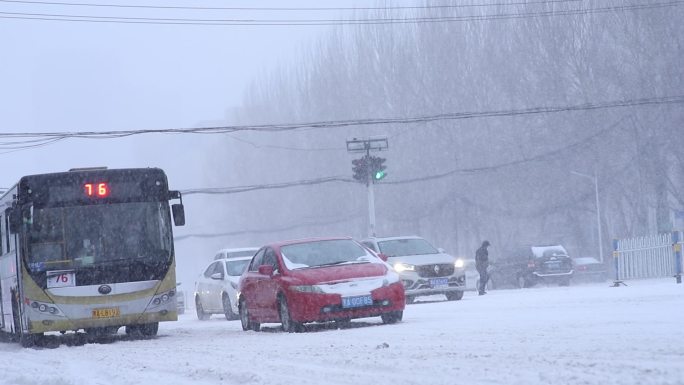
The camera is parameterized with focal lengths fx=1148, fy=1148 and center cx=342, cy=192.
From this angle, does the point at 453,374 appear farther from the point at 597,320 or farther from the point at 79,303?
the point at 79,303

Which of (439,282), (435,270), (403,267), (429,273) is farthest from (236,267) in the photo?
(439,282)

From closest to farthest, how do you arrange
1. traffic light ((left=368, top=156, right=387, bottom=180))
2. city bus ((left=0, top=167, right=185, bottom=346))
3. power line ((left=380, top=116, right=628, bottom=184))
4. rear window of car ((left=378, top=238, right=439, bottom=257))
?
city bus ((left=0, top=167, right=185, bottom=346)), rear window of car ((left=378, top=238, right=439, bottom=257)), traffic light ((left=368, top=156, right=387, bottom=180)), power line ((left=380, top=116, right=628, bottom=184))

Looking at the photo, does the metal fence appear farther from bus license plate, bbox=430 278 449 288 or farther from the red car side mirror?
the red car side mirror

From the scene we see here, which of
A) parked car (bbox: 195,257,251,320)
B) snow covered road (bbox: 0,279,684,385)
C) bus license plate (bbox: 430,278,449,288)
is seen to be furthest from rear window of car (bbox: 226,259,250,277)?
snow covered road (bbox: 0,279,684,385)

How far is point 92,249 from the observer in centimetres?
1883

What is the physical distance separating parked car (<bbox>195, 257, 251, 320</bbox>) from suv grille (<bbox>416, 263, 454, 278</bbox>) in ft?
13.2

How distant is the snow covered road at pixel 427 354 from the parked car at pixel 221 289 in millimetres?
7891

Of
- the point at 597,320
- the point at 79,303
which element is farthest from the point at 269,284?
the point at 597,320

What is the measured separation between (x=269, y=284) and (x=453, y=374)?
373 inches

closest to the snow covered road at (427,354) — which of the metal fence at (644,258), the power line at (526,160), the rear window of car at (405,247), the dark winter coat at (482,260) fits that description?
the rear window of car at (405,247)

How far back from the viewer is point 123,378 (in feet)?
34.0

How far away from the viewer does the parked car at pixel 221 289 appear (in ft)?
84.5

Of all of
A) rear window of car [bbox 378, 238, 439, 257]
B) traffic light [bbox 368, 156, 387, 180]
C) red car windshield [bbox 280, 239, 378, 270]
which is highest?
traffic light [bbox 368, 156, 387, 180]

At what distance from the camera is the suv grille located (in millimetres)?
26203
